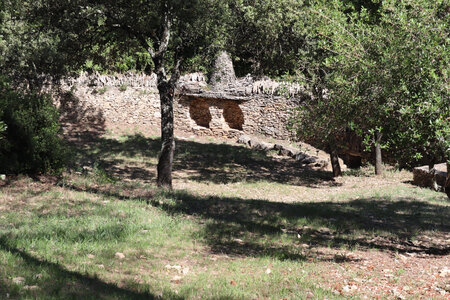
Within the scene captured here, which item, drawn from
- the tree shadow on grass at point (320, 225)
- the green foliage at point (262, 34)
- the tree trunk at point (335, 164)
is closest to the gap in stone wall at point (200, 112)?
the green foliage at point (262, 34)

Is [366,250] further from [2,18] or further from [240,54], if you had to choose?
[240,54]

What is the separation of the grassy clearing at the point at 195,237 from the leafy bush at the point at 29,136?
57 centimetres

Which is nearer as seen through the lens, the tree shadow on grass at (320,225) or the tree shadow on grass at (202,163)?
the tree shadow on grass at (320,225)

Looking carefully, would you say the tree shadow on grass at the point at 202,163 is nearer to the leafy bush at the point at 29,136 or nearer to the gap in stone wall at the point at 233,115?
the gap in stone wall at the point at 233,115

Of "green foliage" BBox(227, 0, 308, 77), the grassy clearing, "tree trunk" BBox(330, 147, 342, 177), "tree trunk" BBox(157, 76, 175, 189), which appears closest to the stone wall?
"green foliage" BBox(227, 0, 308, 77)

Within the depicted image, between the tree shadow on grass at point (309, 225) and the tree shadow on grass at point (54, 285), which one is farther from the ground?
the tree shadow on grass at point (54, 285)

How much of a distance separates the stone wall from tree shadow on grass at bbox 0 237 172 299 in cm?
1921

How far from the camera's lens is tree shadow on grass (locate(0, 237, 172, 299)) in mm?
4000

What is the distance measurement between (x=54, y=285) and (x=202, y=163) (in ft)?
47.9

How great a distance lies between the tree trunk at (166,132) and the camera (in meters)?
11.8

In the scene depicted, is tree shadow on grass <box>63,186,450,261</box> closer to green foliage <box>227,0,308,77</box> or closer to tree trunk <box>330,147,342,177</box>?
tree trunk <box>330,147,342,177</box>

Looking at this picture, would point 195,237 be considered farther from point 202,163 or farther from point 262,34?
point 262,34

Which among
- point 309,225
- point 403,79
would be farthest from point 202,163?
point 403,79

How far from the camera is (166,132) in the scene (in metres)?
11.9
